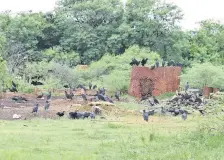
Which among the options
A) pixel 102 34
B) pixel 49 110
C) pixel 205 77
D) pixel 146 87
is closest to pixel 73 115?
pixel 49 110

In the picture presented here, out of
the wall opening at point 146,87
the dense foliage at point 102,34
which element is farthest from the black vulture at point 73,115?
the dense foliage at point 102,34

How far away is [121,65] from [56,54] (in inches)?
445

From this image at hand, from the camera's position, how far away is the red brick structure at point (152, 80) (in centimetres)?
3559

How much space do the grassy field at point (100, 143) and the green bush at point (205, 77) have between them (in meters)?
19.3

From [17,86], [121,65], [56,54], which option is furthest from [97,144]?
[56,54]

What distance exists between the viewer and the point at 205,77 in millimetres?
37438

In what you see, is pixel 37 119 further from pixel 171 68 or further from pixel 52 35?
pixel 52 35

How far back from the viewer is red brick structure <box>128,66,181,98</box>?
35.6 m

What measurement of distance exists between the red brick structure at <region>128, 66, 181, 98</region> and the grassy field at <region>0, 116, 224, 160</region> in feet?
58.3

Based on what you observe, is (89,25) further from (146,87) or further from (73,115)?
(73,115)

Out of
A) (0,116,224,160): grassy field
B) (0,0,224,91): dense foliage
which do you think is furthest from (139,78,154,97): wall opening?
(0,116,224,160): grassy field

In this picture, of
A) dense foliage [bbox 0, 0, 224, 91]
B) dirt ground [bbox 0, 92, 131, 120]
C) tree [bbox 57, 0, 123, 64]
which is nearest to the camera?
dirt ground [bbox 0, 92, 131, 120]

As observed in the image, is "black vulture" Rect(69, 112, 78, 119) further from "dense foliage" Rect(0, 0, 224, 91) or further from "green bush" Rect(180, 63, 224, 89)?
"dense foliage" Rect(0, 0, 224, 91)

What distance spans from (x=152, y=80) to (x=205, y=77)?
3.99 meters
